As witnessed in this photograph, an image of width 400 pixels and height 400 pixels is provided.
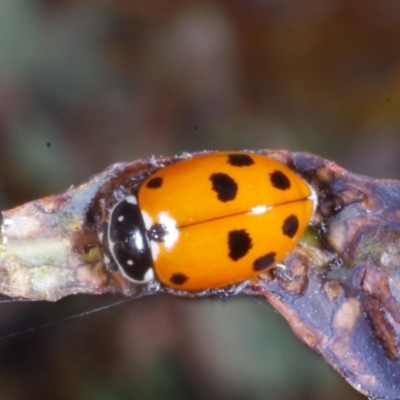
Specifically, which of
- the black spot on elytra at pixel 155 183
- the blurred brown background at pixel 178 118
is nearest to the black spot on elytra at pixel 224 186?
the black spot on elytra at pixel 155 183

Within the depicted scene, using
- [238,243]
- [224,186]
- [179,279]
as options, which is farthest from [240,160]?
[179,279]

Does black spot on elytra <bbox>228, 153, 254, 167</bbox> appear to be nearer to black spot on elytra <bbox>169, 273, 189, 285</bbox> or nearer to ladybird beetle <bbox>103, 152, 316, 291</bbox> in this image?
ladybird beetle <bbox>103, 152, 316, 291</bbox>

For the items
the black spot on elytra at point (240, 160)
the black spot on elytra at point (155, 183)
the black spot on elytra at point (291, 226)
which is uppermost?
the black spot on elytra at point (240, 160)

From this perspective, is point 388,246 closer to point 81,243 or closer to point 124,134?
point 81,243

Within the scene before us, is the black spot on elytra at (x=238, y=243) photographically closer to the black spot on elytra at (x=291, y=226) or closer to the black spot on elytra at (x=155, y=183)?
the black spot on elytra at (x=291, y=226)

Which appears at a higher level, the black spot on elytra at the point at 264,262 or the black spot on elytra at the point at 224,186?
the black spot on elytra at the point at 224,186
